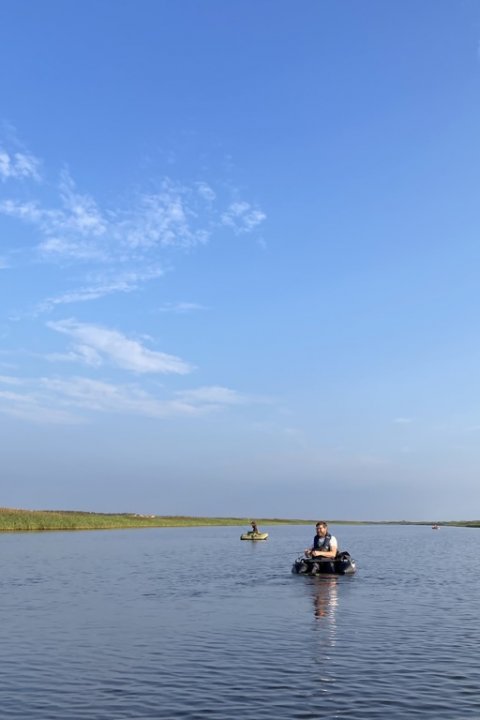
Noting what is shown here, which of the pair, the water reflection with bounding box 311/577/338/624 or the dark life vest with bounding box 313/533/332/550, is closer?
the water reflection with bounding box 311/577/338/624

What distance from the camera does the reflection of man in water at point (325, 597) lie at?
28.7 metres

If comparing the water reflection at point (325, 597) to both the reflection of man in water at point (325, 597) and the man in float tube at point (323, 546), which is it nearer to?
the reflection of man in water at point (325, 597)

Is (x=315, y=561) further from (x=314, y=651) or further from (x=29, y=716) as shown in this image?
(x=29, y=716)

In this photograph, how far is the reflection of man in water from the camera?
1131 inches

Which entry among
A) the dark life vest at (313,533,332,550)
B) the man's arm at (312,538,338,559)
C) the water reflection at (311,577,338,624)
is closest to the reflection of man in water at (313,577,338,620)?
the water reflection at (311,577,338,624)

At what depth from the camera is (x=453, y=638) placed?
2334 centimetres

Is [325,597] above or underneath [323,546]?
underneath

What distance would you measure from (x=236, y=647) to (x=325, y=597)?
12.7m

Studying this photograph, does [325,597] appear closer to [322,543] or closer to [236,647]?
[322,543]

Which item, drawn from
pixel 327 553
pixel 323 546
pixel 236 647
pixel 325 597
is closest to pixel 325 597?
pixel 325 597

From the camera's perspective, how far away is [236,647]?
2152 centimetres

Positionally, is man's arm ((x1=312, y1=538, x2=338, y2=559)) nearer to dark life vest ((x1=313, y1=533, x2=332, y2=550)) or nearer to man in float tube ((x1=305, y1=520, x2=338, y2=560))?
man in float tube ((x1=305, y1=520, x2=338, y2=560))

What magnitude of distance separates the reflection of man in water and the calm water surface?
88 millimetres

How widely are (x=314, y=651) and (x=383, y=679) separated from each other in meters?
3.55
